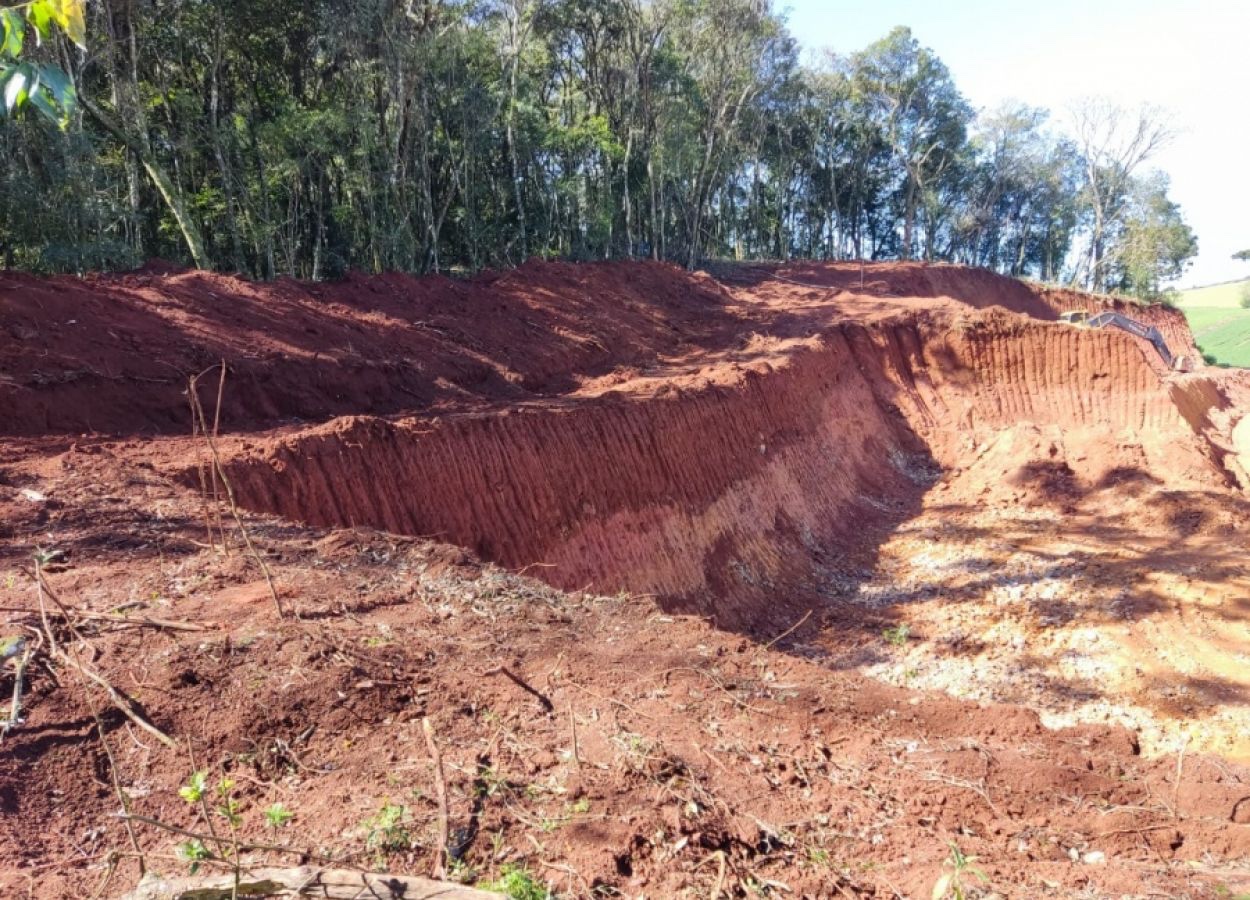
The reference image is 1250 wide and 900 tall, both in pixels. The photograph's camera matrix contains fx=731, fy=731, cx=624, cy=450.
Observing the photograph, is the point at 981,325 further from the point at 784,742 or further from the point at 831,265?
the point at 784,742

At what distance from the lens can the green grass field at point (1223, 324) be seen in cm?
4009

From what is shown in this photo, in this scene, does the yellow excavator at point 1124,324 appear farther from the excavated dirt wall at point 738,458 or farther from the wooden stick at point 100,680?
the wooden stick at point 100,680

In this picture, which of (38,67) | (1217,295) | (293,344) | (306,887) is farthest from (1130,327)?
(1217,295)

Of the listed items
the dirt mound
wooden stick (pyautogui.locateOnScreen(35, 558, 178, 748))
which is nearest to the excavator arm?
the dirt mound

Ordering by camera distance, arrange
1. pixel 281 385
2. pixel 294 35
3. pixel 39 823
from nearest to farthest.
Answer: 1. pixel 39 823
2. pixel 281 385
3. pixel 294 35

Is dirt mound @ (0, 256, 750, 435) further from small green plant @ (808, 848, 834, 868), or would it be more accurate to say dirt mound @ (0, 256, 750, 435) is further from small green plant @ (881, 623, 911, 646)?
small green plant @ (808, 848, 834, 868)

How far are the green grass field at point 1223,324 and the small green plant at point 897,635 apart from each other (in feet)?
129

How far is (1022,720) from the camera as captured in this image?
489 cm

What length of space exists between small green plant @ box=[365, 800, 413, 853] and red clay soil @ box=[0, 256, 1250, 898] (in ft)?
0.05

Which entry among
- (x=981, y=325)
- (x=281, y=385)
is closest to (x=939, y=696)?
(x=281, y=385)

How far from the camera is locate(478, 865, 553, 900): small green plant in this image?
2.72 meters

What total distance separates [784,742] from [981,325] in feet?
62.5

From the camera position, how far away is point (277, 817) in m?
2.99

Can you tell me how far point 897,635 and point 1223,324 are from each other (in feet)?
169
